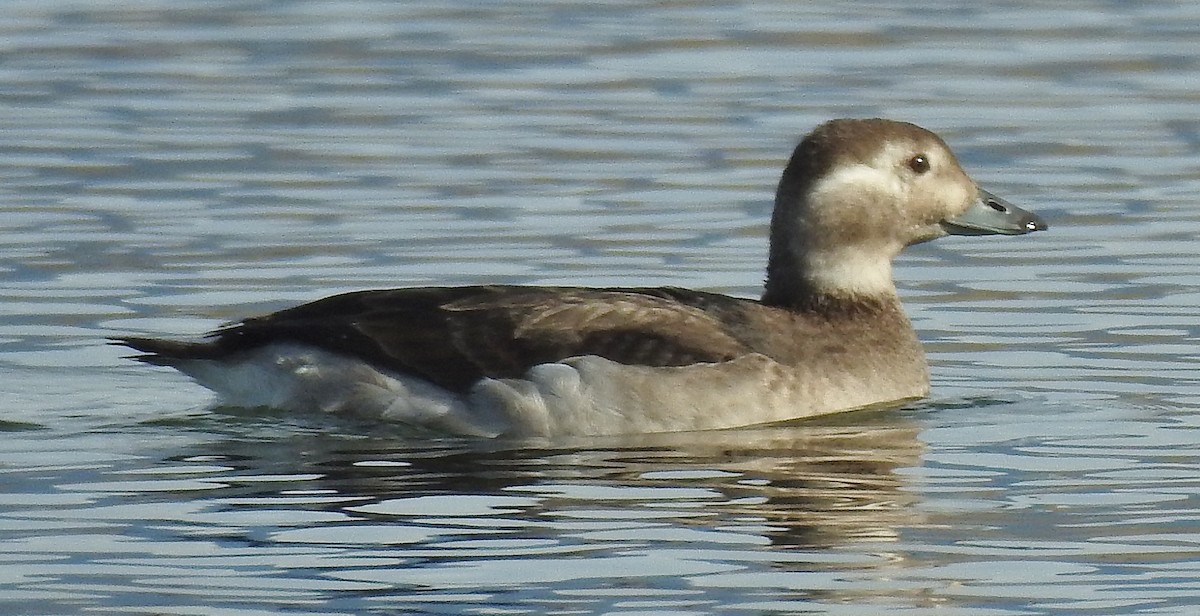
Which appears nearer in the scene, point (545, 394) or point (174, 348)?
point (545, 394)

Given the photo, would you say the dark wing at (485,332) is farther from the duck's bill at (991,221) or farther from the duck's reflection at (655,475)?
the duck's bill at (991,221)

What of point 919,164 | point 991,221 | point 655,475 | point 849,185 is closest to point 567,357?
point 655,475

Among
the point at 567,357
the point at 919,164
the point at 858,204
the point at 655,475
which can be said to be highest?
the point at 919,164

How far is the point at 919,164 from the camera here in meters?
12.6

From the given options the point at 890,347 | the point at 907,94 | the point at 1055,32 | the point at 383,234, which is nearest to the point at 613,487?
the point at 890,347

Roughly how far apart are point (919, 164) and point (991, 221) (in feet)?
1.32

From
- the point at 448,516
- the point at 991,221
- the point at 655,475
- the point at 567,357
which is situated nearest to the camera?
the point at 448,516

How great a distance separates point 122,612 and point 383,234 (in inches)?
268

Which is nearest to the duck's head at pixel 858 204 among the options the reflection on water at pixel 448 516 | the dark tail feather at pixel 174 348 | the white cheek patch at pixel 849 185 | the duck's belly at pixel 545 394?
the white cheek patch at pixel 849 185

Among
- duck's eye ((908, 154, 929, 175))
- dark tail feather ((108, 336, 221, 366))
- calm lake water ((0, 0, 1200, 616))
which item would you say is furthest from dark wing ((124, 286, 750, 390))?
duck's eye ((908, 154, 929, 175))

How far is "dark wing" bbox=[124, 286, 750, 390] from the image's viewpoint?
1172 cm

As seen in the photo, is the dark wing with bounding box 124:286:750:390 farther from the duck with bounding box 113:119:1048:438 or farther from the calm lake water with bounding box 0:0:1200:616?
the calm lake water with bounding box 0:0:1200:616

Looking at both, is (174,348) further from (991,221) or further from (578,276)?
(991,221)

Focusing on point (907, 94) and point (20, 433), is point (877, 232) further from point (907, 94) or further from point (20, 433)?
point (907, 94)
